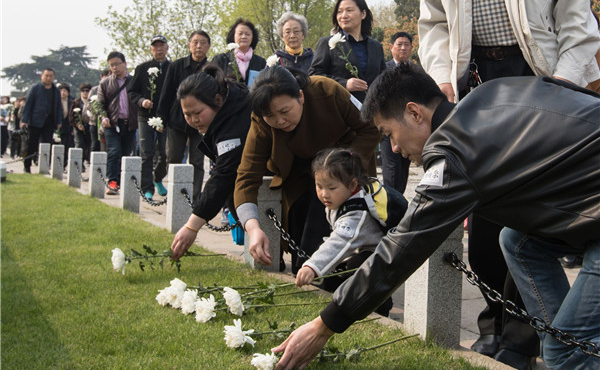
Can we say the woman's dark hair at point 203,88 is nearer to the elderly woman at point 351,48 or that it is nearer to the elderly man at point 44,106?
the elderly woman at point 351,48

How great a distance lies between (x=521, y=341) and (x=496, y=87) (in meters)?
1.46

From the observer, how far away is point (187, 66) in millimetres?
8672

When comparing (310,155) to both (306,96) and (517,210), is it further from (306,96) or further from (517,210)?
(517,210)

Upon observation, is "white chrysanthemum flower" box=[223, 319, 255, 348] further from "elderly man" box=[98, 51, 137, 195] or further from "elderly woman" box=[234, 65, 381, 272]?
"elderly man" box=[98, 51, 137, 195]

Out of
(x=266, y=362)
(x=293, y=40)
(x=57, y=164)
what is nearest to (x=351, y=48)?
(x=293, y=40)

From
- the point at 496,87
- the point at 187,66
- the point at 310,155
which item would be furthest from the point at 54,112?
the point at 496,87

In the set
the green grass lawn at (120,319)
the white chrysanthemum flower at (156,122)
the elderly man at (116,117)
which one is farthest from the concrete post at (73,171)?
the green grass lawn at (120,319)

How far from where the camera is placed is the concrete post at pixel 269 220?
5059 mm

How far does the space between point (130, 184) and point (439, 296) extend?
21.8 feet

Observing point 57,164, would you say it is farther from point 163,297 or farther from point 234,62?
point 163,297

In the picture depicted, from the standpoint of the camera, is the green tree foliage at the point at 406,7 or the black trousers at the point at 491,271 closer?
the black trousers at the point at 491,271

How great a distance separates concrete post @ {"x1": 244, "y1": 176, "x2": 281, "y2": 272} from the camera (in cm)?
506

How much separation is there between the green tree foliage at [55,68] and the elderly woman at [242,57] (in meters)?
84.9

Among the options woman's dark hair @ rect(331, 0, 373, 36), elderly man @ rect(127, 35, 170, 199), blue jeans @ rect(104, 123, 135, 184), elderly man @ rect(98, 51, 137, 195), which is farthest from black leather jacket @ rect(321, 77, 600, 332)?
blue jeans @ rect(104, 123, 135, 184)
